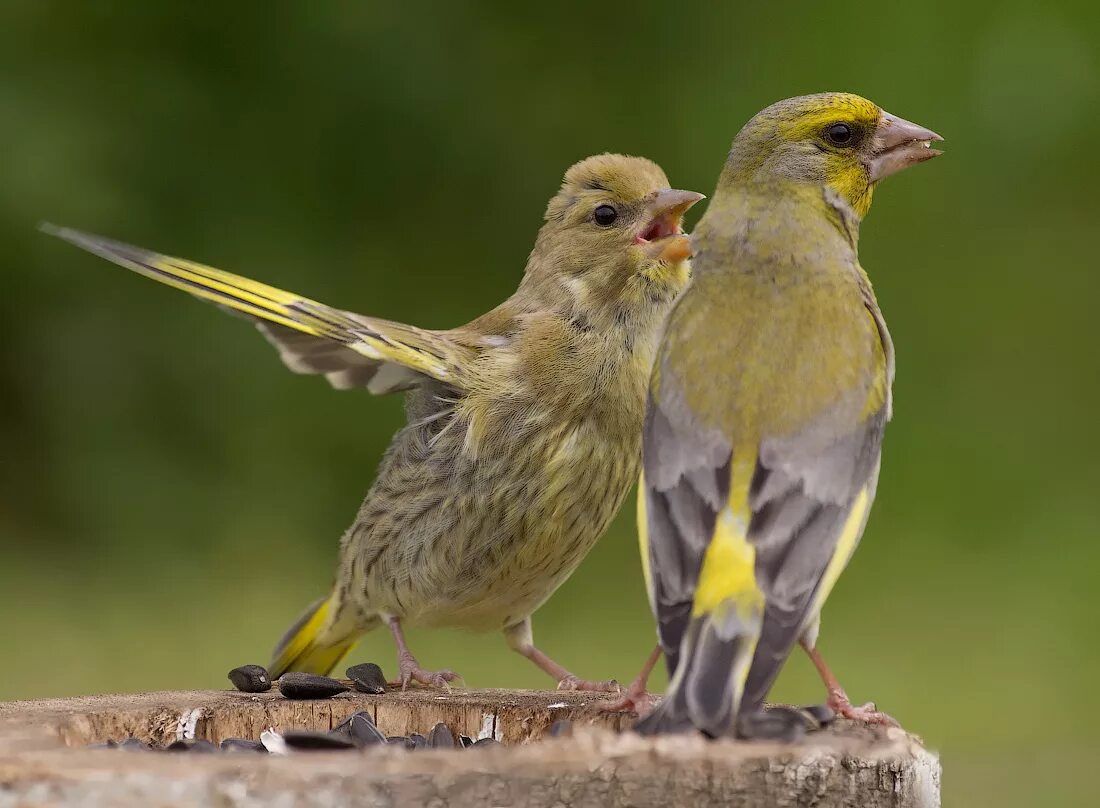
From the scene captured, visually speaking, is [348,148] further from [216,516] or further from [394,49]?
[216,516]

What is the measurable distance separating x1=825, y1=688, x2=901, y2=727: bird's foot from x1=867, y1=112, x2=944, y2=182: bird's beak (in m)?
1.13

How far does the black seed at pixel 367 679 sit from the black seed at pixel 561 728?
702 mm

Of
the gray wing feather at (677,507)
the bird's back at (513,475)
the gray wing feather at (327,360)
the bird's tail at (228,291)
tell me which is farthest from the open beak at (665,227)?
the gray wing feather at (677,507)

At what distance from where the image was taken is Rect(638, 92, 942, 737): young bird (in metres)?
2.66

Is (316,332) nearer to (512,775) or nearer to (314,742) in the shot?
(314,742)

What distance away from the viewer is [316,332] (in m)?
4.00

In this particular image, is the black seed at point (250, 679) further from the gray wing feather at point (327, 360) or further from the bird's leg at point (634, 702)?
the bird's leg at point (634, 702)

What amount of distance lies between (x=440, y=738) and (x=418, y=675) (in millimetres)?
1002

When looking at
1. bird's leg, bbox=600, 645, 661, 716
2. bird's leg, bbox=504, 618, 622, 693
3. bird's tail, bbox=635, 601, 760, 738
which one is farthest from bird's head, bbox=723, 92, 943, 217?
bird's leg, bbox=504, 618, 622, 693

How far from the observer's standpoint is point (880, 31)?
848 centimetres

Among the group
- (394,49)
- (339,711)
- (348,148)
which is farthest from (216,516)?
(339,711)

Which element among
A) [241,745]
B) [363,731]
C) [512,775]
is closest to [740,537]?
[512,775]

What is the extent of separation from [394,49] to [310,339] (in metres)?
4.73

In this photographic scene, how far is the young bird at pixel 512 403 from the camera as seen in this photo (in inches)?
162
